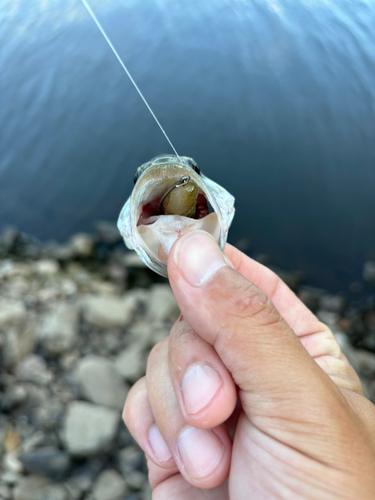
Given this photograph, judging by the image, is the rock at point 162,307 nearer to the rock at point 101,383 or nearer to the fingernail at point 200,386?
the rock at point 101,383

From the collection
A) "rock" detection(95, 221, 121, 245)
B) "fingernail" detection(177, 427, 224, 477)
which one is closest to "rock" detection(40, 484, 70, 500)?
"fingernail" detection(177, 427, 224, 477)

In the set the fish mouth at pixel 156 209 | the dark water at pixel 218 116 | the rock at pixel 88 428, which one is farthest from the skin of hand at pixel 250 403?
the dark water at pixel 218 116

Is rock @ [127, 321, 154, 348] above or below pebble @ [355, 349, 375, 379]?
above

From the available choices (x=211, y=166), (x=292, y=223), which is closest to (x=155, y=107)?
(x=211, y=166)

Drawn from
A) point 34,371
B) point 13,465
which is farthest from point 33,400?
point 13,465

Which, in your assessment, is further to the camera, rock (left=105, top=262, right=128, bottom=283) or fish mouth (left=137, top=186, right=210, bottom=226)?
rock (left=105, top=262, right=128, bottom=283)

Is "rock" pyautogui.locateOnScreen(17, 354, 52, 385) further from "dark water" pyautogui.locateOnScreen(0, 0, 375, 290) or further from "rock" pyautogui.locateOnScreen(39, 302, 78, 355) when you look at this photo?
"dark water" pyautogui.locateOnScreen(0, 0, 375, 290)
